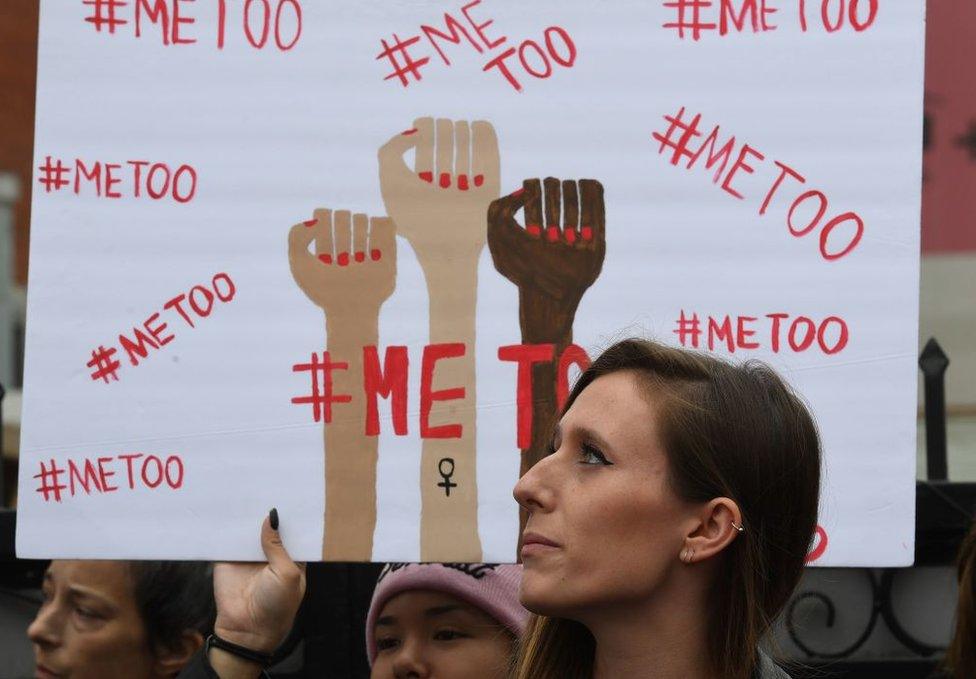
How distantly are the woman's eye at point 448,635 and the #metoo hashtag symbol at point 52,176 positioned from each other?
1055 mm

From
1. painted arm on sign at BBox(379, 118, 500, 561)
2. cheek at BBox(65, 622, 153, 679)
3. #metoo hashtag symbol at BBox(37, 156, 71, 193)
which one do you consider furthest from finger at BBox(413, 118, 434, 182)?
cheek at BBox(65, 622, 153, 679)

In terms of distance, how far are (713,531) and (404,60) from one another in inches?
37.3

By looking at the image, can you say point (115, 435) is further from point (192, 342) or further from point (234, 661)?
point (234, 661)

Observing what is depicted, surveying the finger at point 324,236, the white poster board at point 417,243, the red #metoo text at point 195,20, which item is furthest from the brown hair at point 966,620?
the red #metoo text at point 195,20

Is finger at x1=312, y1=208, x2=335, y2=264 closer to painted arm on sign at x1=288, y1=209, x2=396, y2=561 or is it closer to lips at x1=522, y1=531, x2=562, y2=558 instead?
painted arm on sign at x1=288, y1=209, x2=396, y2=561

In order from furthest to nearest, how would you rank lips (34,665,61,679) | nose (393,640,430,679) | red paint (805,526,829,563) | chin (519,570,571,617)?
lips (34,665,61,679) < nose (393,640,430,679) < red paint (805,526,829,563) < chin (519,570,571,617)

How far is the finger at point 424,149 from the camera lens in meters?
2.34

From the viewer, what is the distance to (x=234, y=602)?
2324 mm

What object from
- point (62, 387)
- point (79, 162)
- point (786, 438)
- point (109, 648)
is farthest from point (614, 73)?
point (109, 648)

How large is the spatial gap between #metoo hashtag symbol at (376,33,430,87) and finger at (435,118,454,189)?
9 cm

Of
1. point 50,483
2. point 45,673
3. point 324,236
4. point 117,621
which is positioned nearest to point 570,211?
point 324,236

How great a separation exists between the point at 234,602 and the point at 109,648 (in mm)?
726

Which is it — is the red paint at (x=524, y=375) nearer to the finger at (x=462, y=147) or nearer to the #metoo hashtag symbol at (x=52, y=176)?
the finger at (x=462, y=147)

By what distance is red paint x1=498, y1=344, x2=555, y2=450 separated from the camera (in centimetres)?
230
